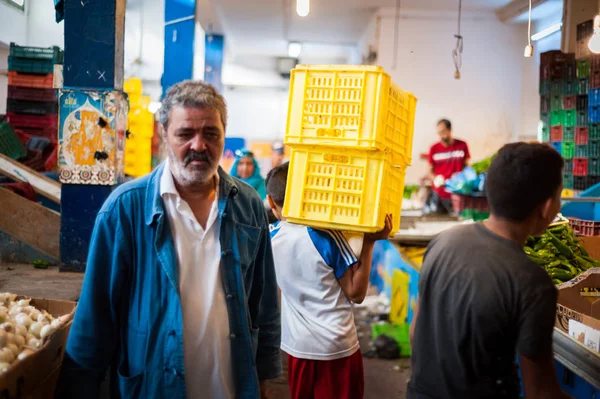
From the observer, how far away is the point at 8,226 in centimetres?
→ 618

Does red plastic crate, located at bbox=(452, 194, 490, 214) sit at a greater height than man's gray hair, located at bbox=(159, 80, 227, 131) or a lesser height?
lesser

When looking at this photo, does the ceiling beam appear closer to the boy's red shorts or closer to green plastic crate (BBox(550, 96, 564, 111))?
green plastic crate (BBox(550, 96, 564, 111))

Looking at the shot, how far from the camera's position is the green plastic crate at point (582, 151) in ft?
36.1

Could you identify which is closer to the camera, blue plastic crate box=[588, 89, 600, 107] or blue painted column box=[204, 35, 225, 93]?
blue plastic crate box=[588, 89, 600, 107]

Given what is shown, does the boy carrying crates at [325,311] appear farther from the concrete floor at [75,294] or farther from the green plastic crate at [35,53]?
the green plastic crate at [35,53]

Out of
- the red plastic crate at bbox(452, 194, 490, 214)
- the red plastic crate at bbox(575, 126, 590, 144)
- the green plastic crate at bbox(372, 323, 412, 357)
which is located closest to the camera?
the green plastic crate at bbox(372, 323, 412, 357)

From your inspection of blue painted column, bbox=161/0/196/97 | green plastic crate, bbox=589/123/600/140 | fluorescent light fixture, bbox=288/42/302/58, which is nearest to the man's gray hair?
blue painted column, bbox=161/0/196/97

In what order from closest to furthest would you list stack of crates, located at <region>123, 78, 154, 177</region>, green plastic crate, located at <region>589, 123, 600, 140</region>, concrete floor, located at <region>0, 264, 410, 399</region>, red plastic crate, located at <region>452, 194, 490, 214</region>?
concrete floor, located at <region>0, 264, 410, 399</region>, red plastic crate, located at <region>452, 194, 490, 214</region>, green plastic crate, located at <region>589, 123, 600, 140</region>, stack of crates, located at <region>123, 78, 154, 177</region>

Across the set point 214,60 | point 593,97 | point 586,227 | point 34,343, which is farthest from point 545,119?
point 34,343

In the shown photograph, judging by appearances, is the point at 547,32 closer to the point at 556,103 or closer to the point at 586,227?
the point at 556,103

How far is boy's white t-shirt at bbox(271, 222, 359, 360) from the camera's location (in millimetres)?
3070

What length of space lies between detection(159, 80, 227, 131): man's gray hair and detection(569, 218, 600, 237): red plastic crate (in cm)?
435

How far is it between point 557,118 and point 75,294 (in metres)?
10.2

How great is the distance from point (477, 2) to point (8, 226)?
32.8 ft
